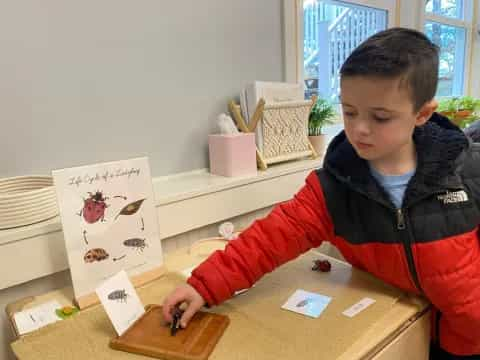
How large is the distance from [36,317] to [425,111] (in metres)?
0.90

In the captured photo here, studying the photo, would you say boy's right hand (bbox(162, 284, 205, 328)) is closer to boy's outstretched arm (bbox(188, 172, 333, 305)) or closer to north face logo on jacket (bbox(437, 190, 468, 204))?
boy's outstretched arm (bbox(188, 172, 333, 305))

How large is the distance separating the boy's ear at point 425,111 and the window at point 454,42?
234cm

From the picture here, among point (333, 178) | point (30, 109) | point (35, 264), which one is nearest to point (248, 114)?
point (333, 178)

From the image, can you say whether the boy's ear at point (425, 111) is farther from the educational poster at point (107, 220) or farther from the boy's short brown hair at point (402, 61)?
the educational poster at point (107, 220)

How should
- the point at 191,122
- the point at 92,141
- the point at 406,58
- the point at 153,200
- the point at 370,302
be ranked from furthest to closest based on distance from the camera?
the point at 191,122
the point at 92,141
the point at 153,200
the point at 370,302
the point at 406,58

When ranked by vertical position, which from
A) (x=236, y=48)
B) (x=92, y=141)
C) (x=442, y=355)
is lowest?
(x=442, y=355)

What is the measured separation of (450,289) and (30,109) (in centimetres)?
103

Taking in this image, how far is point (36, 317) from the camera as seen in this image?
34.4 inches

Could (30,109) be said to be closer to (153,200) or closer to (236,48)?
(153,200)

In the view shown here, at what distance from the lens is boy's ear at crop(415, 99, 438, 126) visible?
81 cm

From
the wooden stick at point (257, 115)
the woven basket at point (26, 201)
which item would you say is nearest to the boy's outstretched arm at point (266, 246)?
the woven basket at point (26, 201)

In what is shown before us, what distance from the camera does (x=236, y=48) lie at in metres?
1.43

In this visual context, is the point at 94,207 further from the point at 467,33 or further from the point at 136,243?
the point at 467,33

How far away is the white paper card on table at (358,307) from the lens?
832 mm
